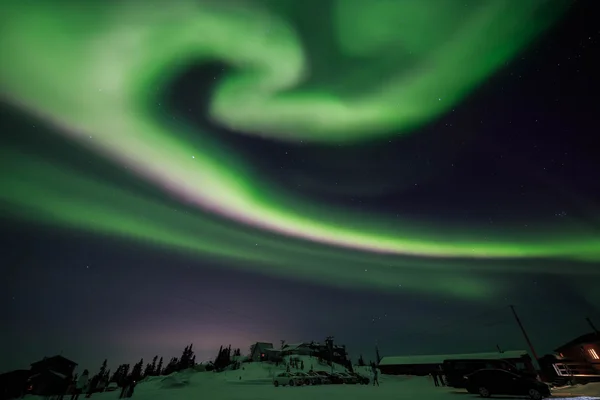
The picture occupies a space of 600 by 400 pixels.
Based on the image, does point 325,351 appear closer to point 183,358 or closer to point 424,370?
point 424,370

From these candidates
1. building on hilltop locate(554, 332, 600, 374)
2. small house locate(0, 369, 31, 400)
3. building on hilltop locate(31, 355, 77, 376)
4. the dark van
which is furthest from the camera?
building on hilltop locate(31, 355, 77, 376)

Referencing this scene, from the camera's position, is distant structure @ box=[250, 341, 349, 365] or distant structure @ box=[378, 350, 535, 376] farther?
distant structure @ box=[250, 341, 349, 365]

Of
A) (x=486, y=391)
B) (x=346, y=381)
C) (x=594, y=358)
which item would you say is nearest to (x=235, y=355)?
(x=346, y=381)

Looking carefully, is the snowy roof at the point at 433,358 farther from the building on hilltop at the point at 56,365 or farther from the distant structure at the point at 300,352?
the building on hilltop at the point at 56,365

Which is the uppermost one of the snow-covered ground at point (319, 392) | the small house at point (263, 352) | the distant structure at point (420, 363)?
the small house at point (263, 352)

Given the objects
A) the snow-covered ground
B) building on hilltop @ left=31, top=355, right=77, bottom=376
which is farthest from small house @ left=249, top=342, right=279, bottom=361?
the snow-covered ground

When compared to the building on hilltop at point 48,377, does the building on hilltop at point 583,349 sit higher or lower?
higher

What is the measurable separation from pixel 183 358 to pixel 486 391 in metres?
119

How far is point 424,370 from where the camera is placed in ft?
200

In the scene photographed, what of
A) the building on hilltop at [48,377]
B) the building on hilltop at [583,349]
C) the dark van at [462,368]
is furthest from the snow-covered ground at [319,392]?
the building on hilltop at [583,349]

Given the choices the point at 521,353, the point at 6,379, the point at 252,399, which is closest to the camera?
the point at 252,399

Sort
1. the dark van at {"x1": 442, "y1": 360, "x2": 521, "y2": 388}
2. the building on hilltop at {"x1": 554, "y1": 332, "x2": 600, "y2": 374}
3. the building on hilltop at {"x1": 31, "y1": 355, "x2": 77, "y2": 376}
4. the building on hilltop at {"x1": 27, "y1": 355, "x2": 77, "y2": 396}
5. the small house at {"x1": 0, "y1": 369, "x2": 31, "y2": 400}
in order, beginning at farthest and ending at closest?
the building on hilltop at {"x1": 31, "y1": 355, "x2": 77, "y2": 376} < the building on hilltop at {"x1": 554, "y1": 332, "x2": 600, "y2": 374} < the building on hilltop at {"x1": 27, "y1": 355, "x2": 77, "y2": 396} < the small house at {"x1": 0, "y1": 369, "x2": 31, "y2": 400} < the dark van at {"x1": 442, "y1": 360, "x2": 521, "y2": 388}

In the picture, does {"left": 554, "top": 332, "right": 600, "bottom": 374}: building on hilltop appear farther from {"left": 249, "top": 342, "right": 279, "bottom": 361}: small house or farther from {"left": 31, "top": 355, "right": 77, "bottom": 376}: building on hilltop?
{"left": 31, "top": 355, "right": 77, "bottom": 376}: building on hilltop

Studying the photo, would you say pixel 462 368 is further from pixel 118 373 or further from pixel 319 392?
pixel 118 373
